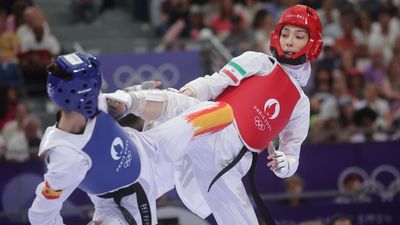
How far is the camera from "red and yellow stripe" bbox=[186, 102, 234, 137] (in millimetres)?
6512

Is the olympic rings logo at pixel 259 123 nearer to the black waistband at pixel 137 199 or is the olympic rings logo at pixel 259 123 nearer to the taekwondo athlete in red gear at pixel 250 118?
the taekwondo athlete in red gear at pixel 250 118

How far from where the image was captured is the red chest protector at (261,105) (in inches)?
278

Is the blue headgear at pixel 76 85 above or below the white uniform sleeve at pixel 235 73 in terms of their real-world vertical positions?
above

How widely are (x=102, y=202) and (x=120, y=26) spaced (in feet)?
26.9

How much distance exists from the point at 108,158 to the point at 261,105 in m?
1.51

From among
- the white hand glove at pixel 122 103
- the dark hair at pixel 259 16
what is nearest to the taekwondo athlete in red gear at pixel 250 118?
the white hand glove at pixel 122 103

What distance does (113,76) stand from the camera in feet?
39.5

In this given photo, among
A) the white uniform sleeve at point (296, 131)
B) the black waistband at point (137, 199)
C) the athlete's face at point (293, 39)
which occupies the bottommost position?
the black waistband at point (137, 199)

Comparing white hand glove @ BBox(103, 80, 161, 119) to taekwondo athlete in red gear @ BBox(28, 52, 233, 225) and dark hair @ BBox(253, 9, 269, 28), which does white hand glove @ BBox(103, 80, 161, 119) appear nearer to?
taekwondo athlete in red gear @ BBox(28, 52, 233, 225)

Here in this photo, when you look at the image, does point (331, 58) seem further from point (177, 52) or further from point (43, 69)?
point (43, 69)

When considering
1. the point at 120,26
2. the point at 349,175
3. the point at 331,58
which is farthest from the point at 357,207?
the point at 120,26

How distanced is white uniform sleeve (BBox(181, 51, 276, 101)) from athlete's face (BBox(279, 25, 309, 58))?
165mm

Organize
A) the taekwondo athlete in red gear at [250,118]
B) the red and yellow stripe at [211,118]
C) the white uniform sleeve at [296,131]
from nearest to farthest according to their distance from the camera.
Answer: the red and yellow stripe at [211,118] → the taekwondo athlete in red gear at [250,118] → the white uniform sleeve at [296,131]

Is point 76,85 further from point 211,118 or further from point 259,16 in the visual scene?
point 259,16
